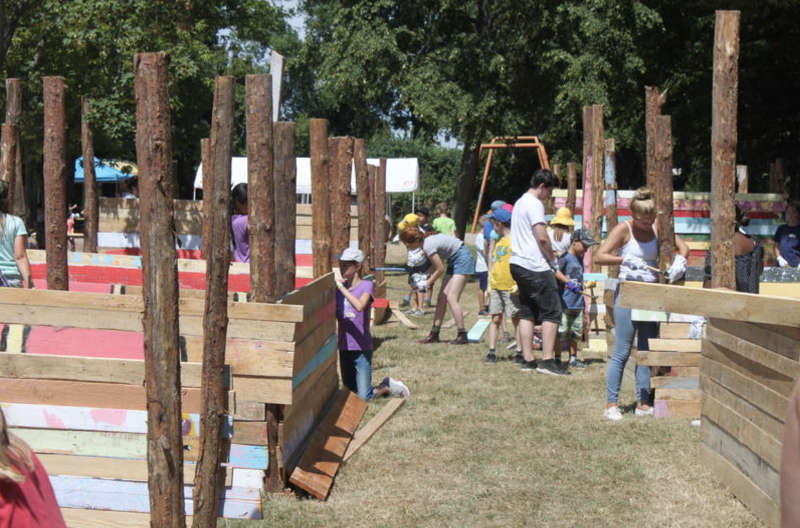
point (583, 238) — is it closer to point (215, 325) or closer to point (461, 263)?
point (461, 263)

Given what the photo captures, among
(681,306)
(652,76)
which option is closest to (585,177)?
(681,306)

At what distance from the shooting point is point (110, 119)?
16.1 meters

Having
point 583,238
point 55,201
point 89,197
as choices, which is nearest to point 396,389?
point 583,238

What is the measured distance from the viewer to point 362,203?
15906 millimetres

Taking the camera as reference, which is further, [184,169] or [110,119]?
[184,169]

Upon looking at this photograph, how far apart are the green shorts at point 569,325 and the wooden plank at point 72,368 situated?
645 centimetres

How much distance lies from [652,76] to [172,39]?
15.4 meters

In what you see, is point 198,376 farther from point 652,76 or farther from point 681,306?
point 652,76

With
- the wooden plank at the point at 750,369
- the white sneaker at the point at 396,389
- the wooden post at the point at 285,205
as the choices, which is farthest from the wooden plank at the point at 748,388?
the white sneaker at the point at 396,389

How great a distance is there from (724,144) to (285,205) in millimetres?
3308

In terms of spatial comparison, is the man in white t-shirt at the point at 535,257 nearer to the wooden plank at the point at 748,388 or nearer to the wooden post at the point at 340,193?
the wooden post at the point at 340,193

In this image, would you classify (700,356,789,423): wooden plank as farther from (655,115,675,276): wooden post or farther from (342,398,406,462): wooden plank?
(655,115,675,276): wooden post

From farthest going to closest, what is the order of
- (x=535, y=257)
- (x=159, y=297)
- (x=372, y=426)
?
1. (x=535, y=257)
2. (x=372, y=426)
3. (x=159, y=297)

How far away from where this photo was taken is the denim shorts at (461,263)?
12984mm
